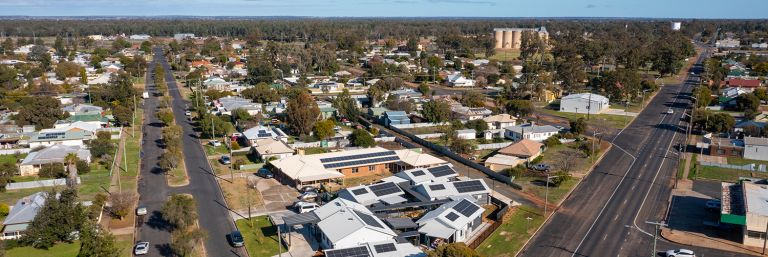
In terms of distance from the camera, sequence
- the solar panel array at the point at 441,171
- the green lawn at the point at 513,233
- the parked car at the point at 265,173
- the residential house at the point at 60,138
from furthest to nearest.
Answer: the residential house at the point at 60,138 → the parked car at the point at 265,173 → the solar panel array at the point at 441,171 → the green lawn at the point at 513,233

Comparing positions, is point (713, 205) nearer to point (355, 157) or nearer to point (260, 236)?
point (355, 157)

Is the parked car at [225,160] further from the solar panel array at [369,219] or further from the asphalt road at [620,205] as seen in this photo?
the asphalt road at [620,205]

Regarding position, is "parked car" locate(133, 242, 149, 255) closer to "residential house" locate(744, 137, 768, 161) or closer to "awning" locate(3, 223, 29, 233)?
"awning" locate(3, 223, 29, 233)

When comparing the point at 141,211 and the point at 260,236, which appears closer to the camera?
the point at 260,236

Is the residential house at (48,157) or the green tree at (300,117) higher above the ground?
the green tree at (300,117)

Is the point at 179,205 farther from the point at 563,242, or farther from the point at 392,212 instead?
the point at 563,242

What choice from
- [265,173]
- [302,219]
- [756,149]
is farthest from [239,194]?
[756,149]

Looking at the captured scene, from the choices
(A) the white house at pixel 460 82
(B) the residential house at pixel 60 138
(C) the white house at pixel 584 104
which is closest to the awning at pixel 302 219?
(B) the residential house at pixel 60 138
